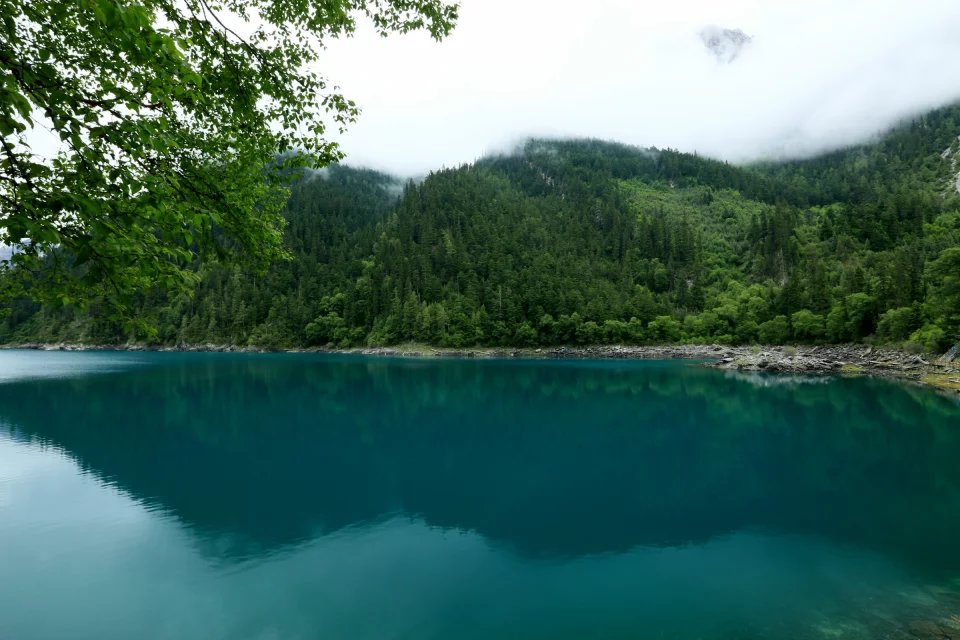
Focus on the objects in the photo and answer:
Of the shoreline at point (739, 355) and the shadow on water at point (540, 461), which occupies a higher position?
the shoreline at point (739, 355)

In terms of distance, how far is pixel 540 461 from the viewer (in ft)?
76.7

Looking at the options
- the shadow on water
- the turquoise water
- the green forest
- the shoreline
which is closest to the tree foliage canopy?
the turquoise water

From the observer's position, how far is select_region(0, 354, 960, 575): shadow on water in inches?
606

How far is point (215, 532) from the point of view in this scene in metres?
14.9

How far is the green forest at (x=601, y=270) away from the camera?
9019cm

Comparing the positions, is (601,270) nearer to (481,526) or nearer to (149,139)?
(481,526)

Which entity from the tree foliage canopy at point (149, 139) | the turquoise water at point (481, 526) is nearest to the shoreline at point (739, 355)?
the turquoise water at point (481, 526)

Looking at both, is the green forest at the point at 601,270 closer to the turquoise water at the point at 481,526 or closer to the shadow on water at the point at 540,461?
the shadow on water at the point at 540,461

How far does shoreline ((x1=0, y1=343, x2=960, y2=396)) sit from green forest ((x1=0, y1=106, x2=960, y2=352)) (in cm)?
279

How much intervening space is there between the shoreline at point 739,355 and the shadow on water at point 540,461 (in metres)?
10.4

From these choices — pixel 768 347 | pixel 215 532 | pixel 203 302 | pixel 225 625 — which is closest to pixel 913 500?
pixel 225 625

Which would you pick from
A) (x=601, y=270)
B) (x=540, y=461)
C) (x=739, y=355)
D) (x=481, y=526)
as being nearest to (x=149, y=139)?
(x=481, y=526)

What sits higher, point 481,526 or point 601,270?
point 601,270

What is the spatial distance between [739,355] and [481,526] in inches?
3338
